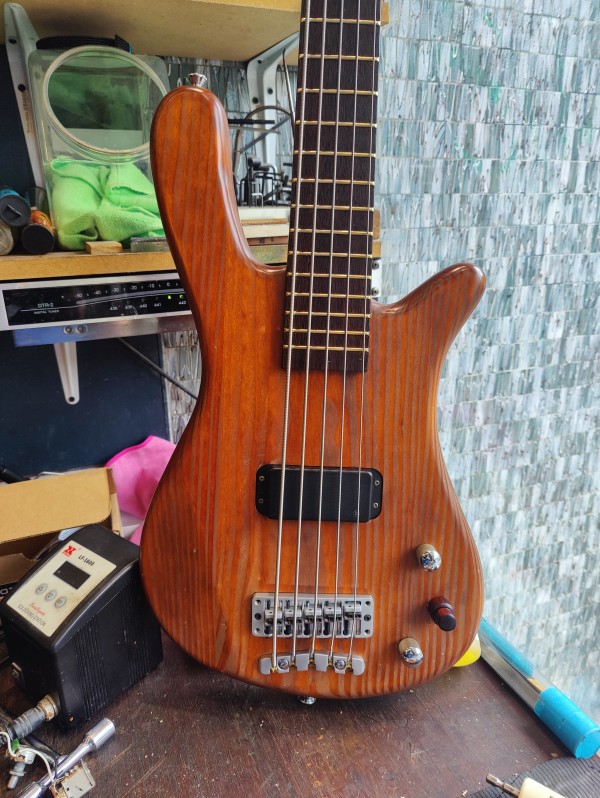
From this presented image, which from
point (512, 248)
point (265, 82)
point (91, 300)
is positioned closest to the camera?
point (91, 300)

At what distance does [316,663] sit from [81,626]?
0.85 feet

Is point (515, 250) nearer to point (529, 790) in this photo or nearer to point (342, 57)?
point (342, 57)

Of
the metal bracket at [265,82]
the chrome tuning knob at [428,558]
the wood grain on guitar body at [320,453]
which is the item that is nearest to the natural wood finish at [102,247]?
the wood grain on guitar body at [320,453]

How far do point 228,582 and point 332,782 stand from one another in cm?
23

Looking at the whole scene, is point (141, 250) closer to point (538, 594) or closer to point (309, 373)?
point (309, 373)

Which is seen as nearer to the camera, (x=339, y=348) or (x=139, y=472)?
(x=339, y=348)

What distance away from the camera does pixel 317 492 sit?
0.60 metres

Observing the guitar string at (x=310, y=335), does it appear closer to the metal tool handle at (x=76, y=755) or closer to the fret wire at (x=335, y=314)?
the fret wire at (x=335, y=314)

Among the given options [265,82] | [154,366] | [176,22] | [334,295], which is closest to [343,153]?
[334,295]

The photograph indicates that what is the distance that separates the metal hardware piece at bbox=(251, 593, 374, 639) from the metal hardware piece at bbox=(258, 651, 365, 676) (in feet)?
0.08

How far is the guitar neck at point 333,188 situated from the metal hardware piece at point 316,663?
1.06 ft

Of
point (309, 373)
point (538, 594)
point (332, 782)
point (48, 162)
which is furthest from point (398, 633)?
point (538, 594)

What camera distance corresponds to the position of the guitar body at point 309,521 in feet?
1.91

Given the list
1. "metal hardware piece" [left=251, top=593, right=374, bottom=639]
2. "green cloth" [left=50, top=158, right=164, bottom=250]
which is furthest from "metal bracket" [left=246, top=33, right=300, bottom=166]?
"metal hardware piece" [left=251, top=593, right=374, bottom=639]
